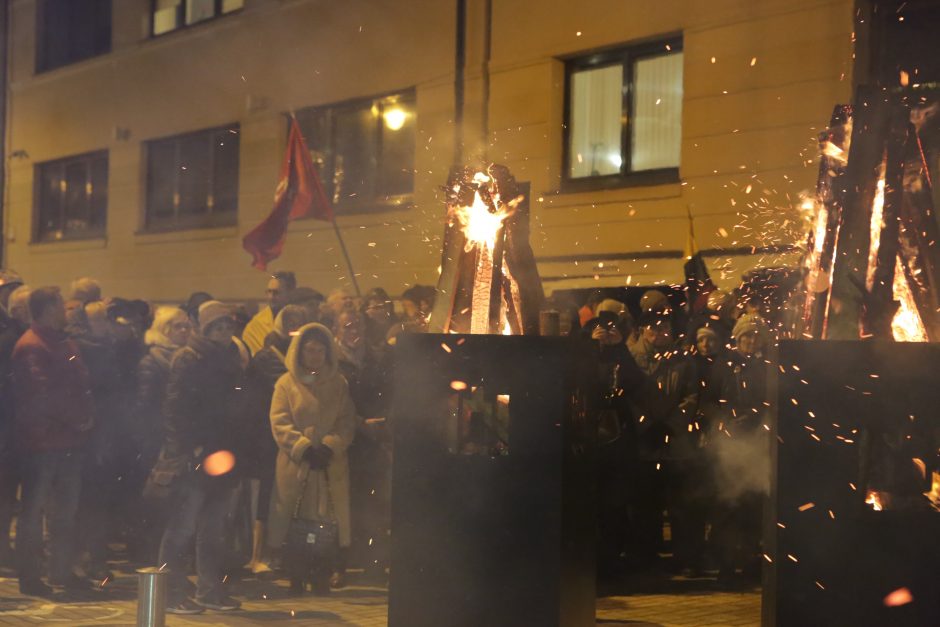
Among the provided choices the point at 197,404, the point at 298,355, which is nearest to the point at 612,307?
the point at 298,355

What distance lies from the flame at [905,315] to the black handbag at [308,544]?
3.91 m

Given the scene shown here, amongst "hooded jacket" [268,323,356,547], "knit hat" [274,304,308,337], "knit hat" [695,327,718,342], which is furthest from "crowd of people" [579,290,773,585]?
"knit hat" [274,304,308,337]

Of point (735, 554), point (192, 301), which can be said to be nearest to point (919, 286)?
point (735, 554)

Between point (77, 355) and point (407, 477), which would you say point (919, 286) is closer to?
point (407, 477)

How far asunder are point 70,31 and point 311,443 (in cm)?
1351

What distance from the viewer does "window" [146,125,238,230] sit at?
16078 millimetres

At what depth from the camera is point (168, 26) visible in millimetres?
17297

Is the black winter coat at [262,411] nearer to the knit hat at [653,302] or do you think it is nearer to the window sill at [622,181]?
the knit hat at [653,302]

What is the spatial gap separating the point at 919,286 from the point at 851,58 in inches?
224

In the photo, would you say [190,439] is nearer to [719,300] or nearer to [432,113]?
[719,300]

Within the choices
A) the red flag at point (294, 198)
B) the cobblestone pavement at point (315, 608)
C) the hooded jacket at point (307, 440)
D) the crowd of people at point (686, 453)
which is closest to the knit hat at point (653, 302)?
the crowd of people at point (686, 453)

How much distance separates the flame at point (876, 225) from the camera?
4621mm

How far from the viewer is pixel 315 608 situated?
716cm

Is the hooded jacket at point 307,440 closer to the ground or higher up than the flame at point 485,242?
closer to the ground
